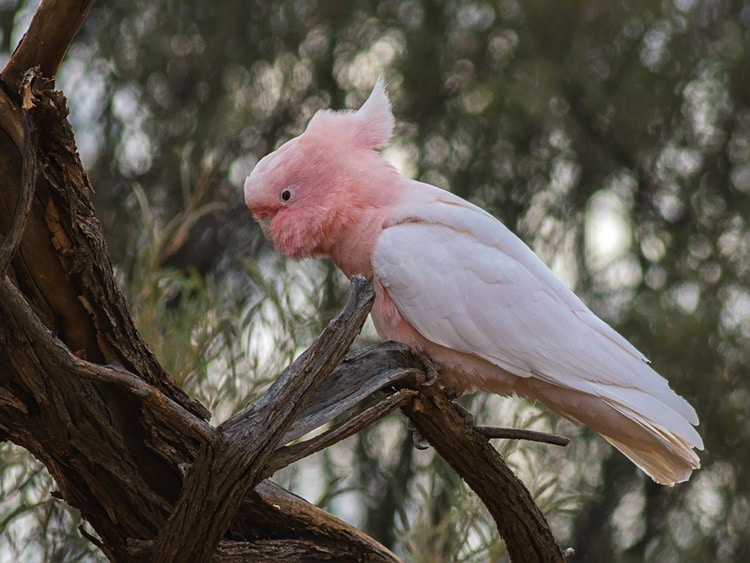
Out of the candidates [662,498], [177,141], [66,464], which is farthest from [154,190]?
[66,464]

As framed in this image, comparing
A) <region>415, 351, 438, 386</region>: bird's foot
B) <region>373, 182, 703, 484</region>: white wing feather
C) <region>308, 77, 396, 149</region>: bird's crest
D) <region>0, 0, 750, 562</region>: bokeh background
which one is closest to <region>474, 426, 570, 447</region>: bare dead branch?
<region>415, 351, 438, 386</region>: bird's foot

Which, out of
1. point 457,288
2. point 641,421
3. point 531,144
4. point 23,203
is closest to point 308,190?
point 457,288

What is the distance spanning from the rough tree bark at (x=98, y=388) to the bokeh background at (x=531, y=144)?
3.86 metres

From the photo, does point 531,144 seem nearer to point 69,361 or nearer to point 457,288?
point 457,288

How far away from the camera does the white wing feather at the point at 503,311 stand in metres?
2.25

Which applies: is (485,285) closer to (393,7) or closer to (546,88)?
(546,88)

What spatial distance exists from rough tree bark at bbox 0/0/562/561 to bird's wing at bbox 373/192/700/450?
0.49 metres

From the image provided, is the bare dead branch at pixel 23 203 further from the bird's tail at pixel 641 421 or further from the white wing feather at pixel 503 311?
the bird's tail at pixel 641 421

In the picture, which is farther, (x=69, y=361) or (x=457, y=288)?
(x=457, y=288)

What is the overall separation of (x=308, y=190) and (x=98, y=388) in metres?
0.88

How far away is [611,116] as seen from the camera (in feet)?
21.2

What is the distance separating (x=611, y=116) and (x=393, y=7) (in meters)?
1.48

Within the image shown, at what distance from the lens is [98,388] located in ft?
5.65

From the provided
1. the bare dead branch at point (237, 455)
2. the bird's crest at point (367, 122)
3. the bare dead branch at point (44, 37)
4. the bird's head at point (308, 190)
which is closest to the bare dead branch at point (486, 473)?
the bare dead branch at point (237, 455)
